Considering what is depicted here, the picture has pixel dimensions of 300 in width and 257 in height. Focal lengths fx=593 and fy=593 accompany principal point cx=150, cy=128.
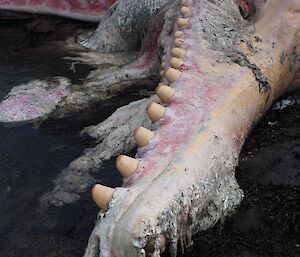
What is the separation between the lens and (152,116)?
2.55 metres

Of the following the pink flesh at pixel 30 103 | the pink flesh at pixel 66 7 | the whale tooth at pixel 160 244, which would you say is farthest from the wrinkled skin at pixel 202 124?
the pink flesh at pixel 66 7

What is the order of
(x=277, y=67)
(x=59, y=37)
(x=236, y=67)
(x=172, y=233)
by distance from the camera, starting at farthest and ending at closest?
(x=59, y=37) → (x=277, y=67) → (x=236, y=67) → (x=172, y=233)

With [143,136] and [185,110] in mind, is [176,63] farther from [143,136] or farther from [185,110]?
[143,136]

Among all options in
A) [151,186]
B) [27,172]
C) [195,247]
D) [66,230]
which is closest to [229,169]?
[195,247]

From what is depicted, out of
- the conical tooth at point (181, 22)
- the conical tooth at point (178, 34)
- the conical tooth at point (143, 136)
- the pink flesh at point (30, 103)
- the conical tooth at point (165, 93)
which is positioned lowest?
the pink flesh at point (30, 103)

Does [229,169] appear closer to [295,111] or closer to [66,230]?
[66,230]

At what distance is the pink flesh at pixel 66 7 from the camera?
5.77 metres

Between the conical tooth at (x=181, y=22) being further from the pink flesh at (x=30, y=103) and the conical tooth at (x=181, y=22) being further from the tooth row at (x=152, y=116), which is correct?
the pink flesh at (x=30, y=103)

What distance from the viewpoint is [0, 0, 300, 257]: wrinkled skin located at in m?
2.09

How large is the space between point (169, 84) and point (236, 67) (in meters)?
0.42

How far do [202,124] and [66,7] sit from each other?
3714mm

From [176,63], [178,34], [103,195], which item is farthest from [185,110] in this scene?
[178,34]

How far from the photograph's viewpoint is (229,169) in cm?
257

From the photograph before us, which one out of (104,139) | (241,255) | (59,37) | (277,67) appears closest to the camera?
(241,255)
